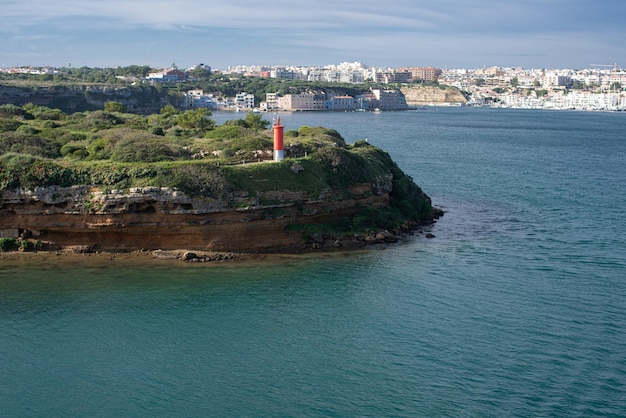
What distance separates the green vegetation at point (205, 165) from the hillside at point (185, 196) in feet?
0.21

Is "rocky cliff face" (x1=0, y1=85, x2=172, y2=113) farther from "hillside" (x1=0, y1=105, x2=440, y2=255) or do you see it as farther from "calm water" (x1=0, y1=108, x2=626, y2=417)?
"calm water" (x1=0, y1=108, x2=626, y2=417)

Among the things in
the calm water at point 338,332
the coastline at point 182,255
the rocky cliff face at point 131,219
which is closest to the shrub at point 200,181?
the rocky cliff face at point 131,219

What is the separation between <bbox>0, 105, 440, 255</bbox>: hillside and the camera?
30500 millimetres

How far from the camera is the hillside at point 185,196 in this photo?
30500 mm

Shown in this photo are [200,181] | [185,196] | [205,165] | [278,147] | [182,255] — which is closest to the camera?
[182,255]

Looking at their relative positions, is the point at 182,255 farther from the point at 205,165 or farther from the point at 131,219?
the point at 205,165

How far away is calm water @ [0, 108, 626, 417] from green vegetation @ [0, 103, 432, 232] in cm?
409

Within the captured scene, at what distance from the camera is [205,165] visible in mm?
32438

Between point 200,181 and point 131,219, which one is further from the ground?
point 200,181

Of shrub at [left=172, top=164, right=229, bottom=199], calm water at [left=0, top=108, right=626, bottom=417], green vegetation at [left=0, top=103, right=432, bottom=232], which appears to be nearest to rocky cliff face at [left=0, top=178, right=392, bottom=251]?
shrub at [left=172, top=164, right=229, bottom=199]

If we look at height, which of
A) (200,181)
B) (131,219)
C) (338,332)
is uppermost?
(200,181)

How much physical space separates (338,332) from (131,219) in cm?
1304

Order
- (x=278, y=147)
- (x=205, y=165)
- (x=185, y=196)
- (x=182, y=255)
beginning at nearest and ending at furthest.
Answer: (x=182, y=255), (x=185, y=196), (x=205, y=165), (x=278, y=147)

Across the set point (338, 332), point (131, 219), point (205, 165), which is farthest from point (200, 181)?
point (338, 332)
